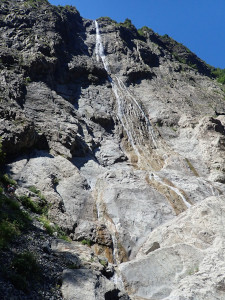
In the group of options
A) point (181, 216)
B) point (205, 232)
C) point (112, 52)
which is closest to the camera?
point (205, 232)

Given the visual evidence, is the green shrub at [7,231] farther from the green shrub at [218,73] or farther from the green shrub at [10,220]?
the green shrub at [218,73]

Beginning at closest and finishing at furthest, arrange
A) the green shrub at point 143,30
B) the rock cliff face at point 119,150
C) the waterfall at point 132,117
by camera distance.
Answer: the rock cliff face at point 119,150 → the waterfall at point 132,117 → the green shrub at point 143,30

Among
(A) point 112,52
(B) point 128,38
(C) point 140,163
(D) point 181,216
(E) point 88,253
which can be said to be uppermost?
(B) point 128,38

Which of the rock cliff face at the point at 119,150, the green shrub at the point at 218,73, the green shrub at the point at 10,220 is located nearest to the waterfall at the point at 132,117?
the rock cliff face at the point at 119,150

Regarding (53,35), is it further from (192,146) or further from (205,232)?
(205,232)

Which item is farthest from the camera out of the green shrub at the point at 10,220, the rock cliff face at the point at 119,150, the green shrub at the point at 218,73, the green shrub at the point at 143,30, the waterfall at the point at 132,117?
the green shrub at the point at 143,30

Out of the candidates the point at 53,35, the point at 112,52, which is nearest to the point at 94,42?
the point at 112,52

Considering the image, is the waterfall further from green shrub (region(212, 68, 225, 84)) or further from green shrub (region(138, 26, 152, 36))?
green shrub (region(212, 68, 225, 84))

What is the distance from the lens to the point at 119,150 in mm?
30078

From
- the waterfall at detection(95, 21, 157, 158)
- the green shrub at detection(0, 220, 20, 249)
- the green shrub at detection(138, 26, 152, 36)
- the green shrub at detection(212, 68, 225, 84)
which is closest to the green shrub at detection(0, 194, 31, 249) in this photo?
the green shrub at detection(0, 220, 20, 249)

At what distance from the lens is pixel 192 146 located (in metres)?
32.4

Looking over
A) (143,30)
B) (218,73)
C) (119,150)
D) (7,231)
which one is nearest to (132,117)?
(119,150)

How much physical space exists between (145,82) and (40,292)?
4273cm

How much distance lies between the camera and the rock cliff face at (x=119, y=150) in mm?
11625
